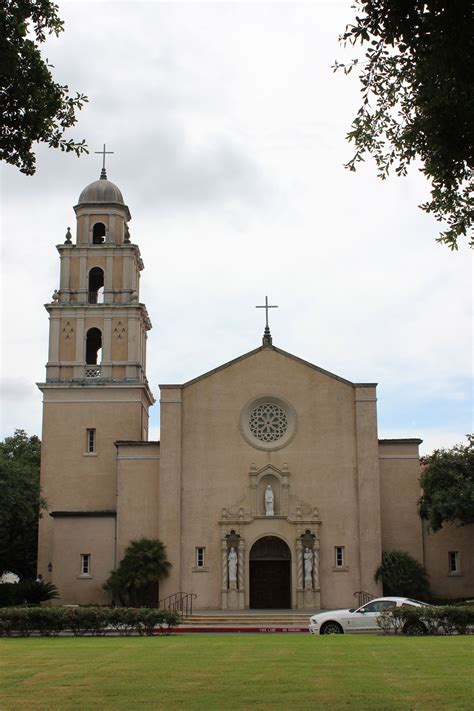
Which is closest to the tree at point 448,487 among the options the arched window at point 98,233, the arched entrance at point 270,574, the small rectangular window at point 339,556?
the small rectangular window at point 339,556

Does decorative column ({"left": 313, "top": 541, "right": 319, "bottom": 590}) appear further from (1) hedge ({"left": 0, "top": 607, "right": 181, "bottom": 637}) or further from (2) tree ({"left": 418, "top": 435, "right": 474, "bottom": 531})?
(1) hedge ({"left": 0, "top": 607, "right": 181, "bottom": 637})

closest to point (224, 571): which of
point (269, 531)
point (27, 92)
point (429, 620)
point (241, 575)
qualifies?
point (241, 575)

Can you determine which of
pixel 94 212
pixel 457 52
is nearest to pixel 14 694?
pixel 457 52

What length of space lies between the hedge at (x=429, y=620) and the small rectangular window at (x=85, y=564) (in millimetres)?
20397

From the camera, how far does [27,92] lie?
46.1 feet

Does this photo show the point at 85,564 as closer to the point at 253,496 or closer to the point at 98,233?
the point at 253,496

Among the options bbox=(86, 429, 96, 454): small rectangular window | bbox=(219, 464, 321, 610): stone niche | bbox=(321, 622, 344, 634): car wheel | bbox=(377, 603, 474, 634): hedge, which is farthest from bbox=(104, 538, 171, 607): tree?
bbox=(377, 603, 474, 634): hedge

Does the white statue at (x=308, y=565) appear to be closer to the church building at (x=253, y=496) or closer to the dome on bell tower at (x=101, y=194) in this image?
the church building at (x=253, y=496)

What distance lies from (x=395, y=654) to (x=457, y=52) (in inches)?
475

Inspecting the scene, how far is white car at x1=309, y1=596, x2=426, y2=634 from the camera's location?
27953 mm

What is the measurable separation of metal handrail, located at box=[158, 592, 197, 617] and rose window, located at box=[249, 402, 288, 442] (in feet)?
24.7

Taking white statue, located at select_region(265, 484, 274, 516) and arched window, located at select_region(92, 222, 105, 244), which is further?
arched window, located at select_region(92, 222, 105, 244)

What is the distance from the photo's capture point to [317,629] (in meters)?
28.6

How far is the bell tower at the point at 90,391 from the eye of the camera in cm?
4453
